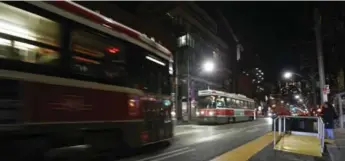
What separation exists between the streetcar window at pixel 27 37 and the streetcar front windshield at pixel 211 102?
24477mm

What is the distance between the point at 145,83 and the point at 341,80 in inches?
1304

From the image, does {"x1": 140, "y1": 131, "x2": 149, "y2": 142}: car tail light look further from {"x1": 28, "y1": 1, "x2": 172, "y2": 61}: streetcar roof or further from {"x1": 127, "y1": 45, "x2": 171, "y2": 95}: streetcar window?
{"x1": 28, "y1": 1, "x2": 172, "y2": 61}: streetcar roof

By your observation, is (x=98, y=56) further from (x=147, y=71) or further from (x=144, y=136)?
(x=144, y=136)

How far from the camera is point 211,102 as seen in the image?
30766mm

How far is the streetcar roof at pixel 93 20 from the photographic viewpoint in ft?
23.8

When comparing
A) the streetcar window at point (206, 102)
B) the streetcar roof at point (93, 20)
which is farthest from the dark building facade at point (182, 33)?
the streetcar roof at point (93, 20)

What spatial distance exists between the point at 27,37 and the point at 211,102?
25.3 m

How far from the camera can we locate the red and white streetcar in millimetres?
6180

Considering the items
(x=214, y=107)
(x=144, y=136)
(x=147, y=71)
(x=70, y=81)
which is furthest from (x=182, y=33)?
(x=70, y=81)

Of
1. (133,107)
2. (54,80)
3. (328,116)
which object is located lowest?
(328,116)

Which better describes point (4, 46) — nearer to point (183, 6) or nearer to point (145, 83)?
point (145, 83)

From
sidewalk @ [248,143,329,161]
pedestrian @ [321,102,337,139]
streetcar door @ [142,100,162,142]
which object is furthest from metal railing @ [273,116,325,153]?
streetcar door @ [142,100,162,142]

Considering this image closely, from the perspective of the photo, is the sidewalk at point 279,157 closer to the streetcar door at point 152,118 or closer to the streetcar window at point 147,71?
the streetcar door at point 152,118

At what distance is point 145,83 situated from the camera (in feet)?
34.9
